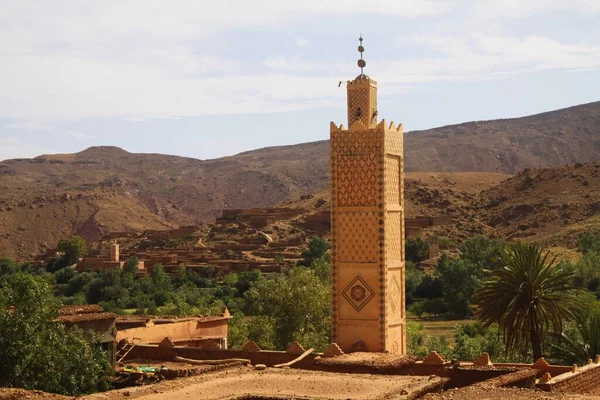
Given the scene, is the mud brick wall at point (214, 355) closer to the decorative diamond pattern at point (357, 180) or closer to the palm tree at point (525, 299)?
the decorative diamond pattern at point (357, 180)

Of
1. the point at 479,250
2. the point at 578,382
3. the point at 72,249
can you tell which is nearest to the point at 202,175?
the point at 72,249

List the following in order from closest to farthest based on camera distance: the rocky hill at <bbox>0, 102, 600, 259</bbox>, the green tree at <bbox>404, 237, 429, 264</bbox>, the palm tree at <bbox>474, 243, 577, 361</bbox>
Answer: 1. the palm tree at <bbox>474, 243, 577, 361</bbox>
2. the green tree at <bbox>404, 237, 429, 264</bbox>
3. the rocky hill at <bbox>0, 102, 600, 259</bbox>

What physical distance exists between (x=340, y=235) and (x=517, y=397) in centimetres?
740

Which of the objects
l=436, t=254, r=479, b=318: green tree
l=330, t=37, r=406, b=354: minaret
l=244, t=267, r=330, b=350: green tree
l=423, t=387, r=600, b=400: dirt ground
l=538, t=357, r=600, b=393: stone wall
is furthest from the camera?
l=436, t=254, r=479, b=318: green tree

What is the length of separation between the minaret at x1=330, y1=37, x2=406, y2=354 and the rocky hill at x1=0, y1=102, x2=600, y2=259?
64268 mm

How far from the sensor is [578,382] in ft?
47.4

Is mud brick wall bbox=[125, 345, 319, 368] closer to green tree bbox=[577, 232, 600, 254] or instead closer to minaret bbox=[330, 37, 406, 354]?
minaret bbox=[330, 37, 406, 354]

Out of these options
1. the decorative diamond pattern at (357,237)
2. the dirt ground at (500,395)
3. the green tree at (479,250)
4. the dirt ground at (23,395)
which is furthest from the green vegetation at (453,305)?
the dirt ground at (500,395)

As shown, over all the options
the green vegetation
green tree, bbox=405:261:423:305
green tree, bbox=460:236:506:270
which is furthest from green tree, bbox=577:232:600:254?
green tree, bbox=405:261:423:305

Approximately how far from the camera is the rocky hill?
304ft

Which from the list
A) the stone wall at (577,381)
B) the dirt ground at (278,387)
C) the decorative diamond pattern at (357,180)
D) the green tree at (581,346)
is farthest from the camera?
the green tree at (581,346)

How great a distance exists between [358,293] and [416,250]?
4190cm

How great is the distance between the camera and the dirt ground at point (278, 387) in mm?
13188

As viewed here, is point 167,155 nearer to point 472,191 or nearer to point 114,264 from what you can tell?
point 472,191
